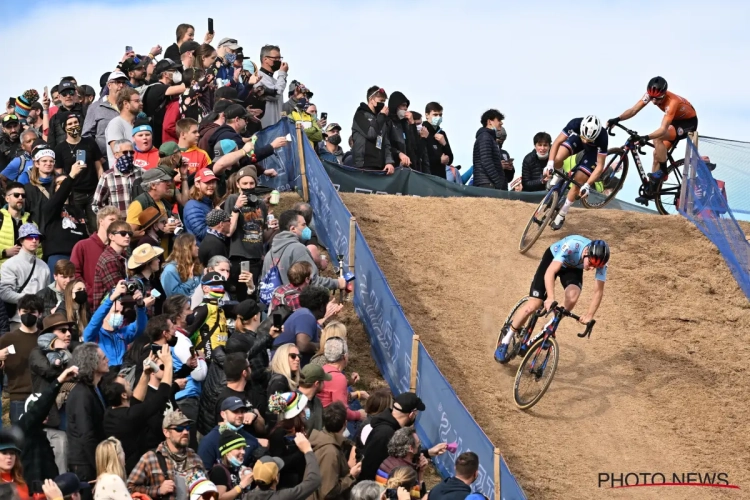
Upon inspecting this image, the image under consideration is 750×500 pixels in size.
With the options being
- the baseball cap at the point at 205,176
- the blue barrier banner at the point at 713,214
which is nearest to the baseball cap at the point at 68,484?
the baseball cap at the point at 205,176

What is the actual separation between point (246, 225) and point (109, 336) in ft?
10.6

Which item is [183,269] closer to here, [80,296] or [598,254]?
[80,296]

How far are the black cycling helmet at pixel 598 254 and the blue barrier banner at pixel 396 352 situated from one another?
7.84 feet

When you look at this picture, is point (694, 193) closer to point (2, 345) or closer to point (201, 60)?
point (201, 60)

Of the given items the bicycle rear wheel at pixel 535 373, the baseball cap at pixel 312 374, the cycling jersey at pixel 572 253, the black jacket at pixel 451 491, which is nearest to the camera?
the black jacket at pixel 451 491

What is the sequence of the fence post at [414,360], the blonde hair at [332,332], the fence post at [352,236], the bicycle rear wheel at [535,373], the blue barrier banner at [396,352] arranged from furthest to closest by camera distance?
1. the fence post at [352,236]
2. the bicycle rear wheel at [535,373]
3. the fence post at [414,360]
4. the blonde hair at [332,332]
5. the blue barrier banner at [396,352]

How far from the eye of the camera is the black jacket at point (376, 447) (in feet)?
34.9

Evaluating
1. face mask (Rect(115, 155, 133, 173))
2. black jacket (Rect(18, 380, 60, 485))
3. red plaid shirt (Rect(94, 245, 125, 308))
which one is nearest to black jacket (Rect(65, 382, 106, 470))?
black jacket (Rect(18, 380, 60, 485))

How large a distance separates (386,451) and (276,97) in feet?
33.4

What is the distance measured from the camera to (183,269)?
13297mm

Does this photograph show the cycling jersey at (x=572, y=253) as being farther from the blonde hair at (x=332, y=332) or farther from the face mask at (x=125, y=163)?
the face mask at (x=125, y=163)

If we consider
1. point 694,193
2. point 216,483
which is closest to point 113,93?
point 216,483

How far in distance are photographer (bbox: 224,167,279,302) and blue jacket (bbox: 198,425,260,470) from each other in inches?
171

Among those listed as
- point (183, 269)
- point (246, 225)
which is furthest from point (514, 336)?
point (183, 269)
